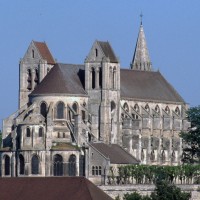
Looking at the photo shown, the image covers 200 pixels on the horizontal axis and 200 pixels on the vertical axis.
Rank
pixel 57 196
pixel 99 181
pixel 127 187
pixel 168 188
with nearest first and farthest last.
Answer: pixel 57 196 → pixel 168 188 → pixel 127 187 → pixel 99 181

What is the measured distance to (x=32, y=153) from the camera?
656 ft

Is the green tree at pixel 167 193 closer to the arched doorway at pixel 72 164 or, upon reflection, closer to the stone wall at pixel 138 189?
the stone wall at pixel 138 189

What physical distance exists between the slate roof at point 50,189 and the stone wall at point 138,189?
78.9 ft

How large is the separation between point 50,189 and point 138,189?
29.4m

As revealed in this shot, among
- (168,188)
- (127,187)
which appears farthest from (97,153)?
(168,188)

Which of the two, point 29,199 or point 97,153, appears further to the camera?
point 97,153

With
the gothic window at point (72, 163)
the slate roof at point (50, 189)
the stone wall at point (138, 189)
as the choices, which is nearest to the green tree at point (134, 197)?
the stone wall at point (138, 189)

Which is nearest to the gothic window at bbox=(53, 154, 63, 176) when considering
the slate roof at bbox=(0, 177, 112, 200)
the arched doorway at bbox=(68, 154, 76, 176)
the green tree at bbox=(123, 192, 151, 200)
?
the arched doorway at bbox=(68, 154, 76, 176)

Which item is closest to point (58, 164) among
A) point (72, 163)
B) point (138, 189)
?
point (72, 163)

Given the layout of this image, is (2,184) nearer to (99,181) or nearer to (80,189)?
(80,189)

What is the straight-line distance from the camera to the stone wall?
179250mm

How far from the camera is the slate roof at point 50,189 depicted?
15150 centimetres

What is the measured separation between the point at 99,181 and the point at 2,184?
40.8 meters

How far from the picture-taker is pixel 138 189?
181750 mm
